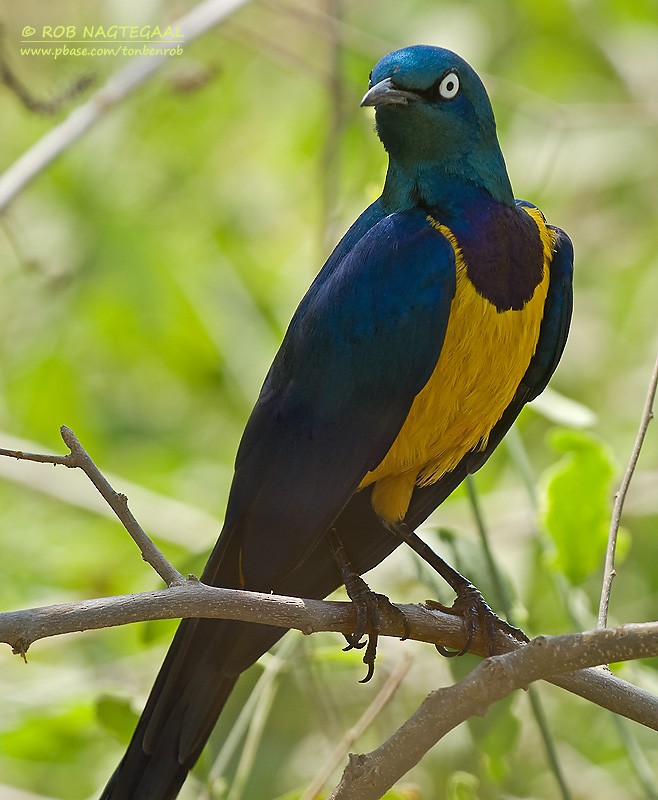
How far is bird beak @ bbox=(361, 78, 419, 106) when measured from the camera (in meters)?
3.06

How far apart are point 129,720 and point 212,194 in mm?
4021

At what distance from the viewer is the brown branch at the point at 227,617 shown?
229 cm

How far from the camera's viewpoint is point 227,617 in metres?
2.47

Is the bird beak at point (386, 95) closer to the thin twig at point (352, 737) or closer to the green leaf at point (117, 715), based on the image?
the thin twig at point (352, 737)

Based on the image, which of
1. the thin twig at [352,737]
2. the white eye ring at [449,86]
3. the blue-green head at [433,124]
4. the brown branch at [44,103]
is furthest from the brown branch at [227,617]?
the brown branch at [44,103]

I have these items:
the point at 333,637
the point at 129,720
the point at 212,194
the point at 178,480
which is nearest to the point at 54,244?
the point at 212,194

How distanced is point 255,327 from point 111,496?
3780 millimetres

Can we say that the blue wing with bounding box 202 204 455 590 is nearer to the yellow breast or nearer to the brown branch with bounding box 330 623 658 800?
the yellow breast

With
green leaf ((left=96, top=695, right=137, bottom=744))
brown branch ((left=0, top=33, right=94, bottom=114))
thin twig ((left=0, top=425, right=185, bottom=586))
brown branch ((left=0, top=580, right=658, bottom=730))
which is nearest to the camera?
brown branch ((left=0, top=580, right=658, bottom=730))

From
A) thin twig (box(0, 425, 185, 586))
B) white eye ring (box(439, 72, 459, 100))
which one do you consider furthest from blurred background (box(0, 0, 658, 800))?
thin twig (box(0, 425, 185, 586))

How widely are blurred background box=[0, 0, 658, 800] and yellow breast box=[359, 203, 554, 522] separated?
0.37 meters

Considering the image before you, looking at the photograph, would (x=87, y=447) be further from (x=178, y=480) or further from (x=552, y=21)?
(x=552, y=21)

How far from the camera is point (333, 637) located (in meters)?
4.96

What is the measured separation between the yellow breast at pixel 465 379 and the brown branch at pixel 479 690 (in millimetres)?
924
